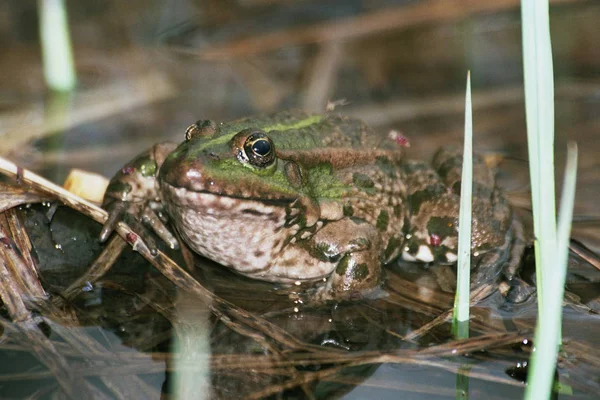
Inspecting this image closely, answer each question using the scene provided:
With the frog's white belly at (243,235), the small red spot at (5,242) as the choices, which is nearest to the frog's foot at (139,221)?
the frog's white belly at (243,235)

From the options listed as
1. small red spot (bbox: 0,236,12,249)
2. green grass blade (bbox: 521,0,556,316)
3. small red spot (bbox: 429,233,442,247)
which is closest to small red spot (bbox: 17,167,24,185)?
small red spot (bbox: 0,236,12,249)

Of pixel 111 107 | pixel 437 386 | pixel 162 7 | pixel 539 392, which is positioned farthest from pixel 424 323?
pixel 162 7

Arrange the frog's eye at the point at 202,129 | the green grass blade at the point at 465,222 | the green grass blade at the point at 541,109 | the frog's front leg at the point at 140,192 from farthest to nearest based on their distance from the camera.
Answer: the frog's front leg at the point at 140,192, the frog's eye at the point at 202,129, the green grass blade at the point at 465,222, the green grass blade at the point at 541,109

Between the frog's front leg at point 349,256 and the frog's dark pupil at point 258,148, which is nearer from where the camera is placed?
the frog's dark pupil at point 258,148

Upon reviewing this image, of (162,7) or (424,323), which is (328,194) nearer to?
(424,323)

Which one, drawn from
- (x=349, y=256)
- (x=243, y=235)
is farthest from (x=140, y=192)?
(x=349, y=256)

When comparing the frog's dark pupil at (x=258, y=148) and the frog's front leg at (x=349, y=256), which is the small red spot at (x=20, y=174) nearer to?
the frog's dark pupil at (x=258, y=148)

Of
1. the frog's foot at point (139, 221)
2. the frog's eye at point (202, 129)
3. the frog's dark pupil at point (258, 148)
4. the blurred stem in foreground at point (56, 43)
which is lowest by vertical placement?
the frog's foot at point (139, 221)
